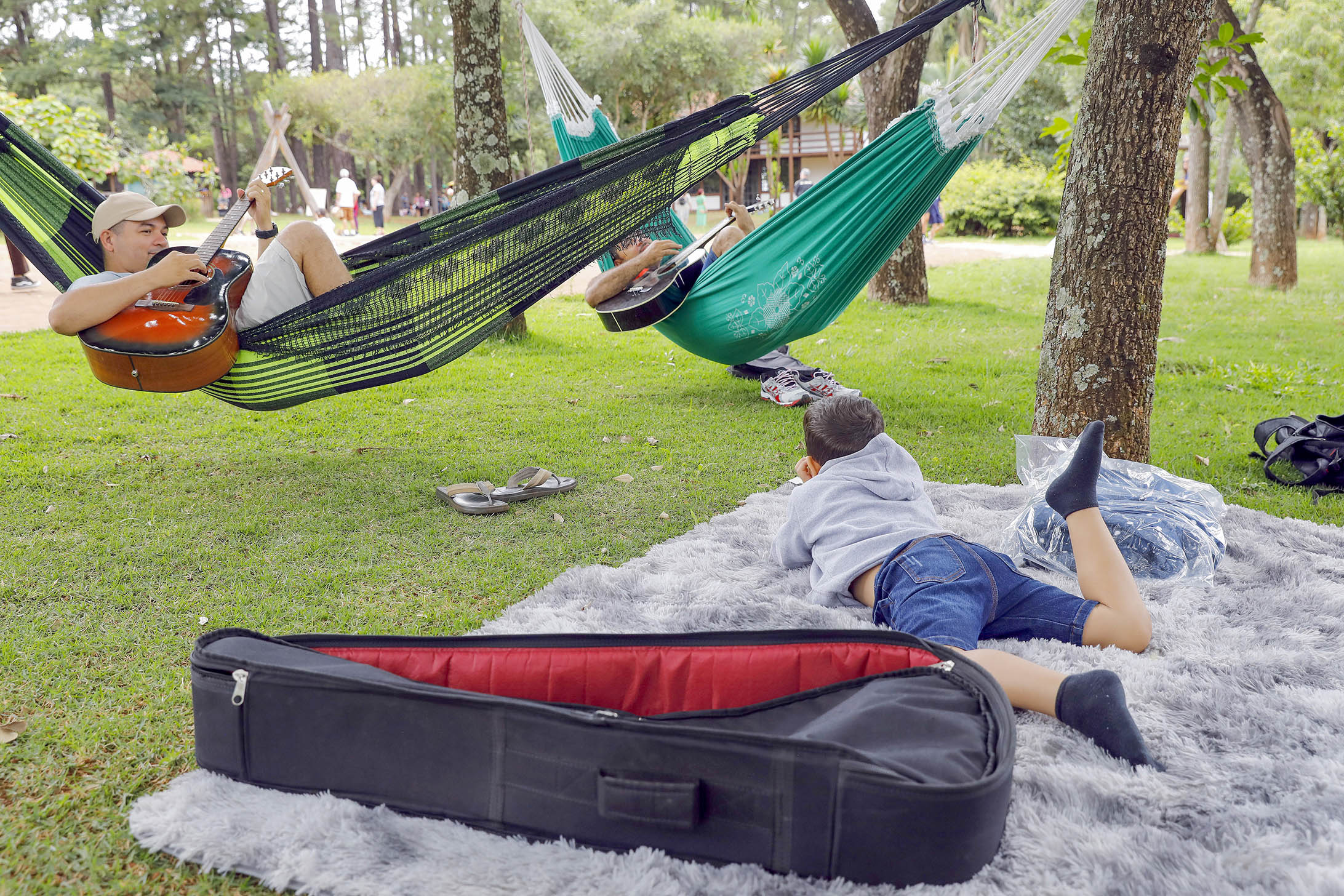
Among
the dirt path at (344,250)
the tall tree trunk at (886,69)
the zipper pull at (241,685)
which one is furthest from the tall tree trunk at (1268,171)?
the zipper pull at (241,685)

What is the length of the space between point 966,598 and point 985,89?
5.86 feet

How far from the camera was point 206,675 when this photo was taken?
47.9 inches

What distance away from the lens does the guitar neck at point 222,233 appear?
239cm

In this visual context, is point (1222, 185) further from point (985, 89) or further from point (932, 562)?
point (932, 562)

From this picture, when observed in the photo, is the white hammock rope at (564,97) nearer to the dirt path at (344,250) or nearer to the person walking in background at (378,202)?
the dirt path at (344,250)

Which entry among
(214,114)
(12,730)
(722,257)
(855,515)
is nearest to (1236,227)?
(722,257)

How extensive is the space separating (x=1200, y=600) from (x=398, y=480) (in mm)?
2035

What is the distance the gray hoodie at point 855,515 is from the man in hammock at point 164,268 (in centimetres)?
150

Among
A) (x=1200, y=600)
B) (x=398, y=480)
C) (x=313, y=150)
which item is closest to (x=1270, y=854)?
(x=1200, y=600)

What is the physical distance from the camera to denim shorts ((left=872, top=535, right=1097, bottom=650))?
1.50m

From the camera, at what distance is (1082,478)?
5.23 ft

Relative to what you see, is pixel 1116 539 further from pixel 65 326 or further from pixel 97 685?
pixel 65 326

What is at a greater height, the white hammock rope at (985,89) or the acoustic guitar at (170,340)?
the white hammock rope at (985,89)

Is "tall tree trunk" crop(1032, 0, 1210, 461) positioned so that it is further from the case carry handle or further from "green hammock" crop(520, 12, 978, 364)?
the case carry handle
